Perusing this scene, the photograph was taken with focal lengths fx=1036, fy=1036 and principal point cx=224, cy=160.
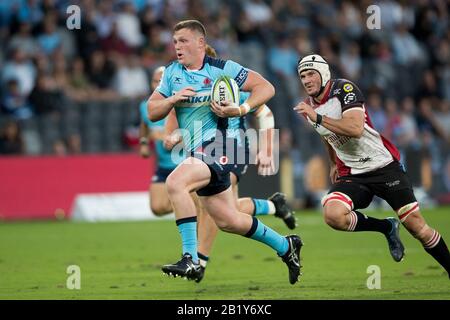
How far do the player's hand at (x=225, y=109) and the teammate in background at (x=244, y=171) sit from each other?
46 cm

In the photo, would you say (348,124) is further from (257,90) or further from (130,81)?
(130,81)

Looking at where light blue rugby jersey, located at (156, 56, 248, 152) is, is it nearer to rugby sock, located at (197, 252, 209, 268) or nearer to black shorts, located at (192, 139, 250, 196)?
black shorts, located at (192, 139, 250, 196)

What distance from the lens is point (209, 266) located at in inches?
481

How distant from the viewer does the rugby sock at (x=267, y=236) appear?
991cm

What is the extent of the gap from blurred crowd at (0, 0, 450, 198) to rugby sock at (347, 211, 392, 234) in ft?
35.3

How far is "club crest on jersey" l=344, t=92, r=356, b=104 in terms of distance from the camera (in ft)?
31.9

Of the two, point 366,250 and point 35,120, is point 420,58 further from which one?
point 366,250

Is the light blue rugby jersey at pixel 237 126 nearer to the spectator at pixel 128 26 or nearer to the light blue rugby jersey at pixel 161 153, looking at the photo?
the light blue rugby jersey at pixel 161 153

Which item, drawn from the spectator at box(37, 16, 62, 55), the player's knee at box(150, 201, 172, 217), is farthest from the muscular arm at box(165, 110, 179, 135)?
Result: the spectator at box(37, 16, 62, 55)

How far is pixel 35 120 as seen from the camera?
20.2 m

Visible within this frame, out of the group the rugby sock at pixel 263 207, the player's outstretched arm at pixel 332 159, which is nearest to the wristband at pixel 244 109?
the player's outstretched arm at pixel 332 159
